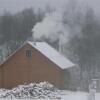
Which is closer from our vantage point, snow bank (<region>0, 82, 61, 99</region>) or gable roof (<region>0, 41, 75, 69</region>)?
snow bank (<region>0, 82, 61, 99</region>)

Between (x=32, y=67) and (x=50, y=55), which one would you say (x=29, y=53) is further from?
(x=50, y=55)

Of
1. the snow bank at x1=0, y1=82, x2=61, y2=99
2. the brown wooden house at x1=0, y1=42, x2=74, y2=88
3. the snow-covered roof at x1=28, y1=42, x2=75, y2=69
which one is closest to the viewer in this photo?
the snow bank at x1=0, y1=82, x2=61, y2=99

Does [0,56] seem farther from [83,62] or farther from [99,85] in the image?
[99,85]

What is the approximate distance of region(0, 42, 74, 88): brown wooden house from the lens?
39.8 m

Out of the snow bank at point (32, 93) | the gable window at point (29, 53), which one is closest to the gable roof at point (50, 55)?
the gable window at point (29, 53)

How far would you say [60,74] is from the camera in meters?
39.4

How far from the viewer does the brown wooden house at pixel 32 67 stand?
39781 mm

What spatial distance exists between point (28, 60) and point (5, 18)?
53957 mm

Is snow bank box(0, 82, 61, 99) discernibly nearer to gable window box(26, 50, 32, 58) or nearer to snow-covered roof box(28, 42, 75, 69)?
snow-covered roof box(28, 42, 75, 69)

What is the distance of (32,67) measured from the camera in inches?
1623

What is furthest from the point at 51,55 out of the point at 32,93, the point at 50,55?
the point at 32,93

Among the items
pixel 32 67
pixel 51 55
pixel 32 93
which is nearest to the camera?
pixel 32 93

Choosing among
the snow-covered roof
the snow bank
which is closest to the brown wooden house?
the snow-covered roof

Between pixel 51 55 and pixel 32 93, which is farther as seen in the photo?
pixel 51 55
